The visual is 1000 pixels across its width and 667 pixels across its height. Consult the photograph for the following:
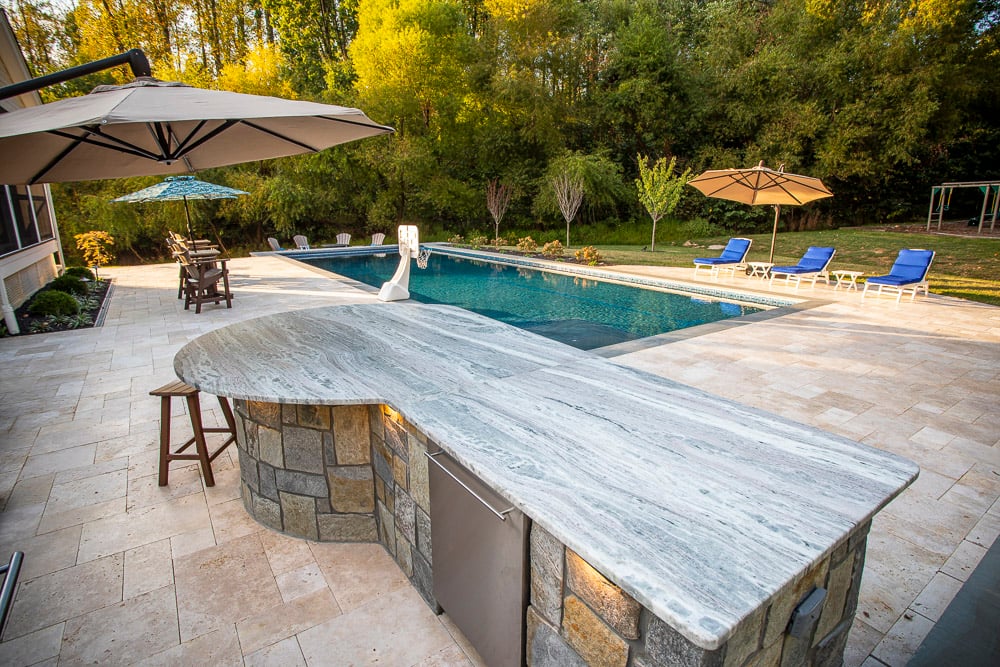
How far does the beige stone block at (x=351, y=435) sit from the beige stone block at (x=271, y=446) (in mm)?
273

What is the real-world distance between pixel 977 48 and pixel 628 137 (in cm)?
989

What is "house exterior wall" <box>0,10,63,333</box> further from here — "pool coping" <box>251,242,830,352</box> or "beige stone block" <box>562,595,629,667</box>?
"beige stone block" <box>562,595,629,667</box>

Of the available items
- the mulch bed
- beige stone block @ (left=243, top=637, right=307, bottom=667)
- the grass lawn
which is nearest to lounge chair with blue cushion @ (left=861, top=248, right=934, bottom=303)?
the grass lawn

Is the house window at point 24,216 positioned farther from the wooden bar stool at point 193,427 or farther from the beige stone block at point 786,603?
the beige stone block at point 786,603

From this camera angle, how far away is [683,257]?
12.5m

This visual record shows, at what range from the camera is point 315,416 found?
6.93 feet

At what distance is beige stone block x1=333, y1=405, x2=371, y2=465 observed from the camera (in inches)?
83.0

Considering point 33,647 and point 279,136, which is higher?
point 279,136

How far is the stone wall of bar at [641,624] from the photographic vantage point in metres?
1.03

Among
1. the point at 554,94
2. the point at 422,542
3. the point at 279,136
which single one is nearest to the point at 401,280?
the point at 279,136

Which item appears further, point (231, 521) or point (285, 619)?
point (231, 521)

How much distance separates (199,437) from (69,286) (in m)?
7.46

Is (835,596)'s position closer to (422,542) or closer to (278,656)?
(422,542)

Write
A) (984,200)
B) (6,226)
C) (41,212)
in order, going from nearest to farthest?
(6,226) → (41,212) → (984,200)
